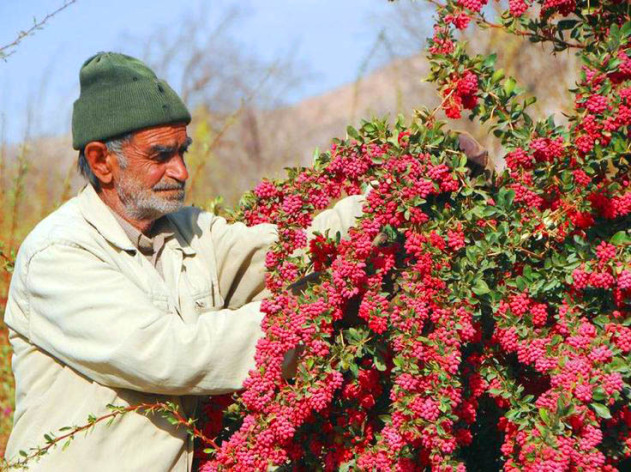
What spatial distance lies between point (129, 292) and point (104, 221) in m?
0.41

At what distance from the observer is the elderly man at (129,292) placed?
2.52 metres

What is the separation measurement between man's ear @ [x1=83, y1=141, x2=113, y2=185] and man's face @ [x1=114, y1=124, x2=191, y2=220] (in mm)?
47

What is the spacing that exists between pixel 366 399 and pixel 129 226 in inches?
43.9

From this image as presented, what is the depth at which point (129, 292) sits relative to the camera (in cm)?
257

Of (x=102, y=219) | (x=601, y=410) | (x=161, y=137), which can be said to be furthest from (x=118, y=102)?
(x=601, y=410)

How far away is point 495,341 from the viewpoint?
254cm

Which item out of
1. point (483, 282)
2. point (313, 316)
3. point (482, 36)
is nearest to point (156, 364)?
point (313, 316)

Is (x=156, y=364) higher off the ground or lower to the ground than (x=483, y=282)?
lower

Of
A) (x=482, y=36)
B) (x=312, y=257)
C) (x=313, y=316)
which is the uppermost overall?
(x=482, y=36)

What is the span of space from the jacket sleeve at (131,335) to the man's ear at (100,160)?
467 millimetres

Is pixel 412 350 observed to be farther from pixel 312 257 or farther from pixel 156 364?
pixel 156 364

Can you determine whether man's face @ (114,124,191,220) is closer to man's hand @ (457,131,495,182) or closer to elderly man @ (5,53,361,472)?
elderly man @ (5,53,361,472)

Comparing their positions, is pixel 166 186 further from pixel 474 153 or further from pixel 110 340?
pixel 474 153

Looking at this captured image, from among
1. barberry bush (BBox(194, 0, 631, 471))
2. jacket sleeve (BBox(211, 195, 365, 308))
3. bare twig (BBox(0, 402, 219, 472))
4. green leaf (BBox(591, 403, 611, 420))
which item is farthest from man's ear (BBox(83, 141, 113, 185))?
green leaf (BBox(591, 403, 611, 420))
